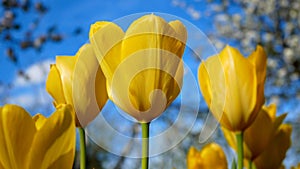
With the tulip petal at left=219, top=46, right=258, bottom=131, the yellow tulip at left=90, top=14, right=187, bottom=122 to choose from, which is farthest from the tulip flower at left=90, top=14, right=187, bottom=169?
the tulip petal at left=219, top=46, right=258, bottom=131

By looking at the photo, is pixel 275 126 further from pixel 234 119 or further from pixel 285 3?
pixel 285 3

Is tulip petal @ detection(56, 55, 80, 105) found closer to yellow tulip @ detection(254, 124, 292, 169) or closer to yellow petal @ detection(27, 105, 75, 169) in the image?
yellow petal @ detection(27, 105, 75, 169)

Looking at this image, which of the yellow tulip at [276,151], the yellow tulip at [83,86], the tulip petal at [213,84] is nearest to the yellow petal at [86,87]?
the yellow tulip at [83,86]

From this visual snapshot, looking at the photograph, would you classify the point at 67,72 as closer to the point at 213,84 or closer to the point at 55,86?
the point at 55,86

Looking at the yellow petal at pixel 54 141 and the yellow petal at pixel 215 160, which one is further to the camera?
the yellow petal at pixel 215 160

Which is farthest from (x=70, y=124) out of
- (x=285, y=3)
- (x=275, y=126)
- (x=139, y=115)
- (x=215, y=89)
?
(x=285, y=3)

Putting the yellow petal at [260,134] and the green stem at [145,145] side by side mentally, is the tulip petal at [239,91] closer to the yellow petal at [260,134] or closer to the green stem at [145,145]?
the yellow petal at [260,134]

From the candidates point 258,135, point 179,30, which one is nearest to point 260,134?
point 258,135
